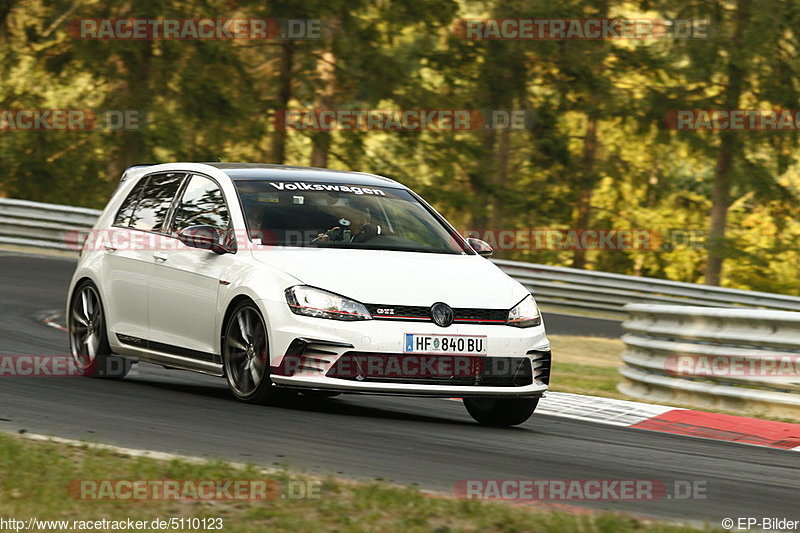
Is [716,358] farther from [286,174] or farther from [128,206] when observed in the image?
[128,206]

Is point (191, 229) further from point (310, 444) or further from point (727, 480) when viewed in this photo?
point (727, 480)

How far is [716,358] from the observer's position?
37.3 feet

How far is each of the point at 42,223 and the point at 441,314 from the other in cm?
1438

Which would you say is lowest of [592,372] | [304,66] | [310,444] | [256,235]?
[592,372]

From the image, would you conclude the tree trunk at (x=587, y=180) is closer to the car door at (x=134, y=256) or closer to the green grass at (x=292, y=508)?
the car door at (x=134, y=256)

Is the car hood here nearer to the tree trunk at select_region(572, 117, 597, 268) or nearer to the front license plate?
the front license plate

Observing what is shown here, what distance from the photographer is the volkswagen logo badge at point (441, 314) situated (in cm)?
831

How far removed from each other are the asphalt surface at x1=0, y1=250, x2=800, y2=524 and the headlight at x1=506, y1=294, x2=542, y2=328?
71 cm

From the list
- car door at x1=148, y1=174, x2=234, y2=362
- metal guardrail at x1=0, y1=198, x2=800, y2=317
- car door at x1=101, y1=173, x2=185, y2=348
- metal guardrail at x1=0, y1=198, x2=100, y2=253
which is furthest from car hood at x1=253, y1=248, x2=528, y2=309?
metal guardrail at x1=0, y1=198, x2=800, y2=317

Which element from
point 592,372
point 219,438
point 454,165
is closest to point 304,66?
point 454,165

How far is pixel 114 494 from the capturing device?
5.52 metres

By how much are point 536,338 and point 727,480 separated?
2006mm

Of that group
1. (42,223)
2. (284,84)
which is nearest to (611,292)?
(42,223)

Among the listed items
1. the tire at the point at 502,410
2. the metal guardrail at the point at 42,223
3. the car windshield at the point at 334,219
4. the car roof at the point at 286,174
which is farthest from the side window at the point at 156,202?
the metal guardrail at the point at 42,223
